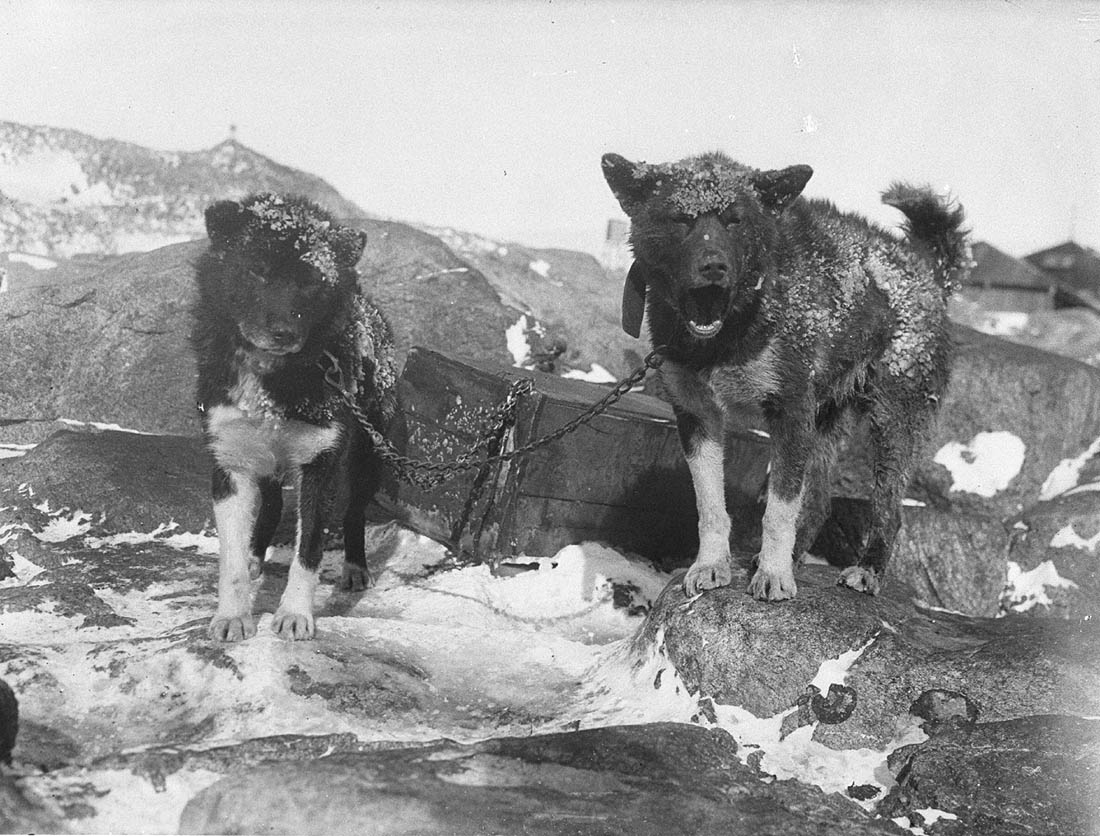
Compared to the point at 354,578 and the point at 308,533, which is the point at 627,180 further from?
the point at 354,578

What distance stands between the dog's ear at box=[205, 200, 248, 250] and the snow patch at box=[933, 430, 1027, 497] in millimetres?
6549

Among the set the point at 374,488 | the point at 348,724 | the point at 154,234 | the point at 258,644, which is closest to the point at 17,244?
the point at 154,234

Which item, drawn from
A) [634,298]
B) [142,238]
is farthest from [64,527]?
[142,238]

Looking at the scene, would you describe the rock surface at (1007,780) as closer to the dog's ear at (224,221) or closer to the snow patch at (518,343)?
the dog's ear at (224,221)

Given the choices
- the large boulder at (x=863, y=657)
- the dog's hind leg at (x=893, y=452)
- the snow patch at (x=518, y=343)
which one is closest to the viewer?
the large boulder at (x=863, y=657)

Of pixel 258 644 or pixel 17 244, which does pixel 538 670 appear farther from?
pixel 17 244

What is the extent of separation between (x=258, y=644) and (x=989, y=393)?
7076mm

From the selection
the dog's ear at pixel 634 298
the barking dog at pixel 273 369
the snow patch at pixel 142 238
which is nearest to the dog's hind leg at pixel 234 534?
the barking dog at pixel 273 369

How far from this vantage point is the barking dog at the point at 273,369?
4270 mm

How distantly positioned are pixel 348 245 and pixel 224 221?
0.58 m

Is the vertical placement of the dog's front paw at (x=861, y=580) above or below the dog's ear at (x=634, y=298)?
below

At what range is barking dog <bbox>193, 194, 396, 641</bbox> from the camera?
168 inches

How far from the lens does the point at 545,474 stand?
5.69 meters

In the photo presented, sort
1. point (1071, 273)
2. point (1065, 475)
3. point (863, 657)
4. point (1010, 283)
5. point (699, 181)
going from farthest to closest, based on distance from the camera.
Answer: point (1071, 273) < point (1010, 283) < point (1065, 475) < point (699, 181) < point (863, 657)
